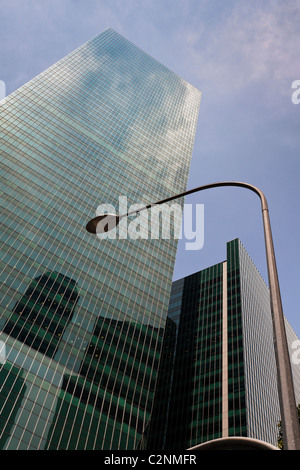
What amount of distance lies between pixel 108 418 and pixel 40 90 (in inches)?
3509

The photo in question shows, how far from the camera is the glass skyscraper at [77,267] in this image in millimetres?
56812

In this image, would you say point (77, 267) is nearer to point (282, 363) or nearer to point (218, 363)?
point (218, 363)

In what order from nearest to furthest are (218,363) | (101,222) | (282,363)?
1. (282,363)
2. (101,222)
3. (218,363)

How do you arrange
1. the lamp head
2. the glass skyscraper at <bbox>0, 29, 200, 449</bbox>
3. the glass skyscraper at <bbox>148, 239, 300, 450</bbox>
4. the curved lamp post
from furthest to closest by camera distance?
the glass skyscraper at <bbox>148, 239, 300, 450</bbox> → the glass skyscraper at <bbox>0, 29, 200, 449</bbox> → the lamp head → the curved lamp post

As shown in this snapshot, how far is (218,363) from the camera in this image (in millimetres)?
100062

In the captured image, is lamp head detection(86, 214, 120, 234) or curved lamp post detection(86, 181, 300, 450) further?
lamp head detection(86, 214, 120, 234)

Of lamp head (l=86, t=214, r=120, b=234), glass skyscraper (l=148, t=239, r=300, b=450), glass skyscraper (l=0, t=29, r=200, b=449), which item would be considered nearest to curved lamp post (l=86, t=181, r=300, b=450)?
lamp head (l=86, t=214, r=120, b=234)

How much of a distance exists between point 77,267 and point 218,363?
48224mm

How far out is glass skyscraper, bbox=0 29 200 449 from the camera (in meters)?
56.8

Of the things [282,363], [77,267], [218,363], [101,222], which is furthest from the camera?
[218,363]

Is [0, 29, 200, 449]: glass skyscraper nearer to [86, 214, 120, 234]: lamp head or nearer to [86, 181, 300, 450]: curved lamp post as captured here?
[86, 214, 120, 234]: lamp head

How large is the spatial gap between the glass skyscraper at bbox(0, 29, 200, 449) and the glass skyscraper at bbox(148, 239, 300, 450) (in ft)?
87.0

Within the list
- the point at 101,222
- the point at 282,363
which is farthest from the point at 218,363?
the point at 282,363

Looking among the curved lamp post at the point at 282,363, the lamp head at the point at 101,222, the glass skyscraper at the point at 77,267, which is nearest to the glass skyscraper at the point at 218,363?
the glass skyscraper at the point at 77,267
